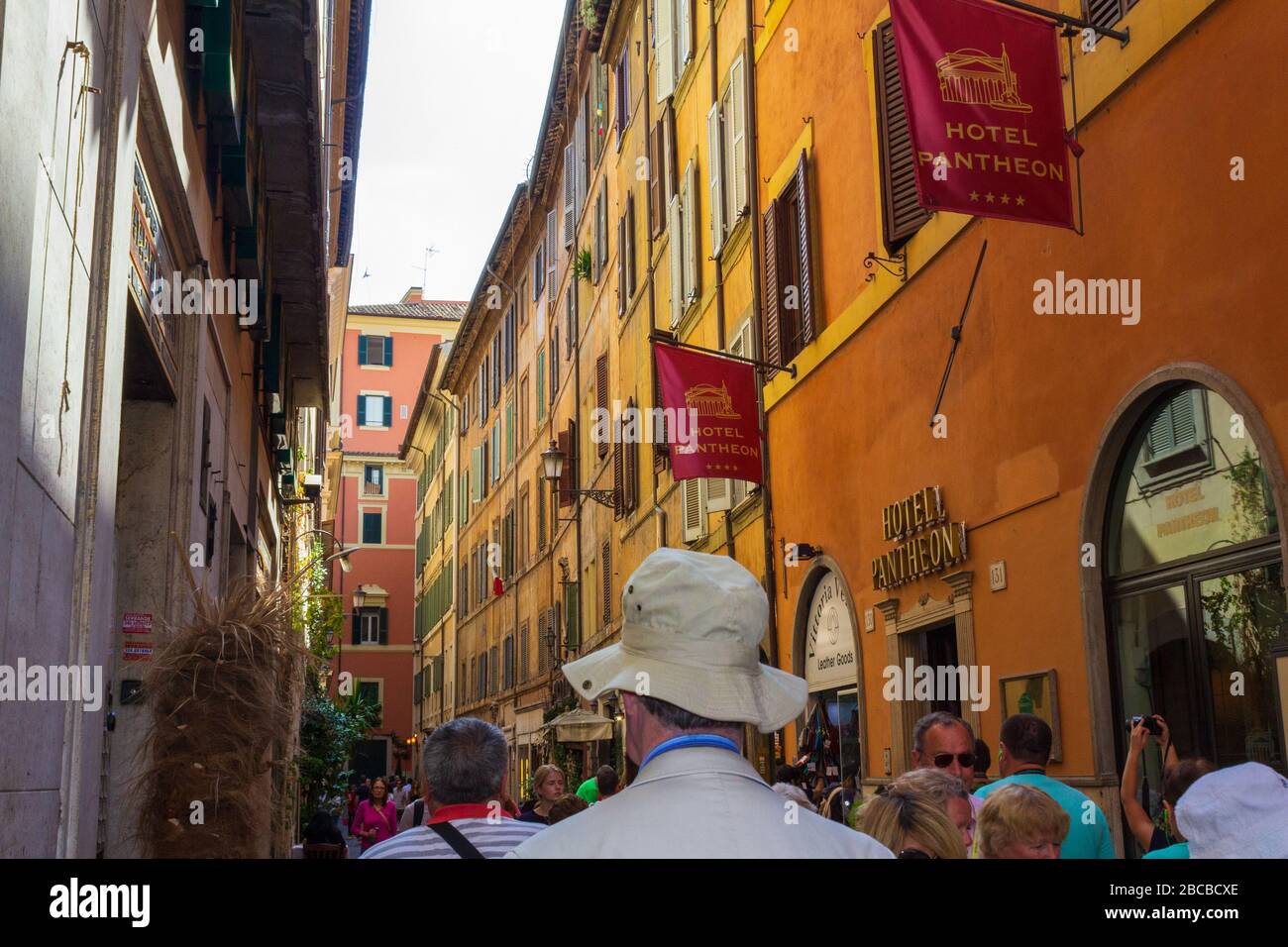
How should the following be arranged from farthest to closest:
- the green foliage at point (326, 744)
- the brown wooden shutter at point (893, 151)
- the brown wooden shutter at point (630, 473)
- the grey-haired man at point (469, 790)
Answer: the brown wooden shutter at point (630, 473) → the green foliage at point (326, 744) → the brown wooden shutter at point (893, 151) → the grey-haired man at point (469, 790)

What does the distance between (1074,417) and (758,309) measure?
7.80 meters

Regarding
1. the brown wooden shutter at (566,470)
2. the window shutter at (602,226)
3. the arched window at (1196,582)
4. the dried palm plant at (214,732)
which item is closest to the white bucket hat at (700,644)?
the dried palm plant at (214,732)

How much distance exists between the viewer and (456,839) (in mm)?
3408

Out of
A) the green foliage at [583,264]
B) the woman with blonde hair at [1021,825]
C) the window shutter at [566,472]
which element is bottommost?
the woman with blonde hair at [1021,825]

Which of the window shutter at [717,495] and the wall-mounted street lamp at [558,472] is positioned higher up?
the wall-mounted street lamp at [558,472]

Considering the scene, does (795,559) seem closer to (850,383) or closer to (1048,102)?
(850,383)

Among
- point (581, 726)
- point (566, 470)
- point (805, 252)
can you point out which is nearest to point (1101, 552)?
point (805, 252)

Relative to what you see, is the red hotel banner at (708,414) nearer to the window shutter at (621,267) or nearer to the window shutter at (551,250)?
the window shutter at (621,267)

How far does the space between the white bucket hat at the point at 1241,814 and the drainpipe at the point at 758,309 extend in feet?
39.2

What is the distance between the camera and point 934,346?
10945mm

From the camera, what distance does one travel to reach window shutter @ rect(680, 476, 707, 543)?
19062 millimetres

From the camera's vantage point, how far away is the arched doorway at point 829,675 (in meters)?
13.3

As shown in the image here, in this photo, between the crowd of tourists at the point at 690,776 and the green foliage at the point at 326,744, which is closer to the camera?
the crowd of tourists at the point at 690,776

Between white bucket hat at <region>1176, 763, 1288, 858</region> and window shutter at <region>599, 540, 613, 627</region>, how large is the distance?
21739 mm
